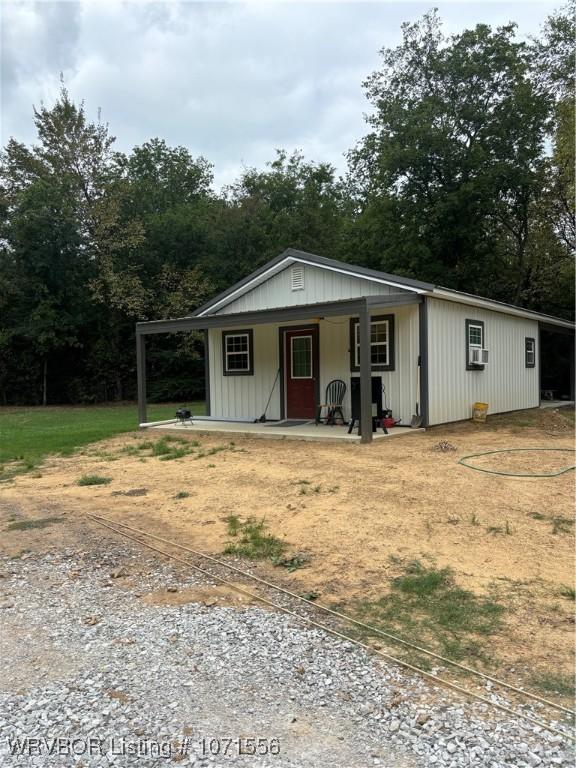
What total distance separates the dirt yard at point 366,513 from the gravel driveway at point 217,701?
1.55 ft

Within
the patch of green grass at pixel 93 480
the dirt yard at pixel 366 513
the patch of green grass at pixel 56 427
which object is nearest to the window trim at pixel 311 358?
the dirt yard at pixel 366 513

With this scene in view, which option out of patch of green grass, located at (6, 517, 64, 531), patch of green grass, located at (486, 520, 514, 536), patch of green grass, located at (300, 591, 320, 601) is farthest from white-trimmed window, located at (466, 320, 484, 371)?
patch of green grass, located at (300, 591, 320, 601)

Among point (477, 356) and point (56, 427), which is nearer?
point (477, 356)

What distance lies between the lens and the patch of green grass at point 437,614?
8.87ft

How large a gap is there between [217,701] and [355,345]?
924cm

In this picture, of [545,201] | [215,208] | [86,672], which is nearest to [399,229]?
[545,201]

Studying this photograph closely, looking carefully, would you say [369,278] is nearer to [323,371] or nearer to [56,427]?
[323,371]

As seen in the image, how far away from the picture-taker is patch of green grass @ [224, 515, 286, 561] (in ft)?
13.3

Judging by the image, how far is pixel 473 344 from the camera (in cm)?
1173

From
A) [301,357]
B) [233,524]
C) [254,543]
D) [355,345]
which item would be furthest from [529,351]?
[254,543]

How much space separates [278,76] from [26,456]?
8.26m

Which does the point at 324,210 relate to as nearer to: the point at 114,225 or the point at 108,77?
the point at 114,225

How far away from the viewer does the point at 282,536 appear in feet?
14.7

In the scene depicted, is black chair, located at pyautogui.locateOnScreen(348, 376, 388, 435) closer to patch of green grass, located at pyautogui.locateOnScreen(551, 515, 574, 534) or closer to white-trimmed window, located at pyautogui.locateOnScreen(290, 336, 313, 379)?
white-trimmed window, located at pyautogui.locateOnScreen(290, 336, 313, 379)
